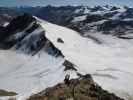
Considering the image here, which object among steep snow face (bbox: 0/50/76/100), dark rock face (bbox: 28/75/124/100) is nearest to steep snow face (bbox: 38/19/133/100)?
steep snow face (bbox: 0/50/76/100)

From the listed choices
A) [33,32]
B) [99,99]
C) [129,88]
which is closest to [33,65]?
[33,32]

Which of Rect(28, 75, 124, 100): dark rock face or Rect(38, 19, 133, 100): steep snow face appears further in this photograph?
Rect(38, 19, 133, 100): steep snow face

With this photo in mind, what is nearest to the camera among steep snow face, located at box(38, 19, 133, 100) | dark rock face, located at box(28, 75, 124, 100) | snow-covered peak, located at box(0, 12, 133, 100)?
dark rock face, located at box(28, 75, 124, 100)

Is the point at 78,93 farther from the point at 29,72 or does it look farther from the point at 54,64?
the point at 29,72

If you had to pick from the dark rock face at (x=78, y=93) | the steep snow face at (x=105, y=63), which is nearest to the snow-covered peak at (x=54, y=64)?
the steep snow face at (x=105, y=63)

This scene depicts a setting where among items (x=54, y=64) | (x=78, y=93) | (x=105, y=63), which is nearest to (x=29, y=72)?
(x=54, y=64)

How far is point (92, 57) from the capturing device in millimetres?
161375

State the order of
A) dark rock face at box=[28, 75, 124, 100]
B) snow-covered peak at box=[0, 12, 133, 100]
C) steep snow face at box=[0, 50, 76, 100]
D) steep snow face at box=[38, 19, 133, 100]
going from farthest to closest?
steep snow face at box=[0, 50, 76, 100] → snow-covered peak at box=[0, 12, 133, 100] → steep snow face at box=[38, 19, 133, 100] → dark rock face at box=[28, 75, 124, 100]

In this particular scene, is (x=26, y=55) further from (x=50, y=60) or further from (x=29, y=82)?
(x=29, y=82)

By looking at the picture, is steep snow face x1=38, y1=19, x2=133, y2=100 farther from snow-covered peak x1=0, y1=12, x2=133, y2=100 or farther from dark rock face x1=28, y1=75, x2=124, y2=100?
dark rock face x1=28, y1=75, x2=124, y2=100

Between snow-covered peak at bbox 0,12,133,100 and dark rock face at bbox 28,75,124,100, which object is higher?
dark rock face at bbox 28,75,124,100

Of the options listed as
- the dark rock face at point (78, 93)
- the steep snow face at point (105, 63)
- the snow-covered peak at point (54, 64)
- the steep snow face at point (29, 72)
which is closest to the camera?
the dark rock face at point (78, 93)

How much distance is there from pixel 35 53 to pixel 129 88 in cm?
8543

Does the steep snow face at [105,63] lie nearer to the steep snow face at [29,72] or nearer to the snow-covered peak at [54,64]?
the snow-covered peak at [54,64]
